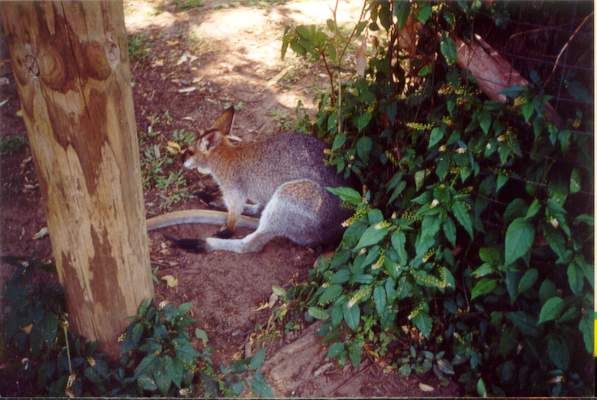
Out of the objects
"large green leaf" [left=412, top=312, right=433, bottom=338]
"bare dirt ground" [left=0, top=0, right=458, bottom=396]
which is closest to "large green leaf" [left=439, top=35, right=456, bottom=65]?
"large green leaf" [left=412, top=312, right=433, bottom=338]

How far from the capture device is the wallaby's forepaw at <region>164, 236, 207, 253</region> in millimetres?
4711

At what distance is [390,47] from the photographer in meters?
3.86

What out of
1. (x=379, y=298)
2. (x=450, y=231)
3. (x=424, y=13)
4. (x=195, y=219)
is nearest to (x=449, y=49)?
(x=424, y=13)

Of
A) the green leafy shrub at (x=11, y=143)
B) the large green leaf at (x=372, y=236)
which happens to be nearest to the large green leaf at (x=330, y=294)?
the large green leaf at (x=372, y=236)

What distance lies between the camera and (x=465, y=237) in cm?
363

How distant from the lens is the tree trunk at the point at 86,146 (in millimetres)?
2477

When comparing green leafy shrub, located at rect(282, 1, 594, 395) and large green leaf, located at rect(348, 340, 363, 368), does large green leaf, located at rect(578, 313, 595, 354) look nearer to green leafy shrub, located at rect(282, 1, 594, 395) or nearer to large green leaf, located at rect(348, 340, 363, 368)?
green leafy shrub, located at rect(282, 1, 594, 395)

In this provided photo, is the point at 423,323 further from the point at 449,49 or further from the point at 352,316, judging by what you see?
the point at 449,49

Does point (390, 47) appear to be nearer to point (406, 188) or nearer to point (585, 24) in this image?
point (406, 188)

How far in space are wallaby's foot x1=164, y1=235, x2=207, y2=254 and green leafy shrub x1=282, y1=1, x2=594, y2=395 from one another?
3.81ft

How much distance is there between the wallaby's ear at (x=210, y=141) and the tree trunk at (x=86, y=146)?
1872mm

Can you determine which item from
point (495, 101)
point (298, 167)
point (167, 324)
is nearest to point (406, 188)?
point (495, 101)

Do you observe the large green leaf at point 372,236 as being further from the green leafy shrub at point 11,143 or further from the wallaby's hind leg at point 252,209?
the green leafy shrub at point 11,143

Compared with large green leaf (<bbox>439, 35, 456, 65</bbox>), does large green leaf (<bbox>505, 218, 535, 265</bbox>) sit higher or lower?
lower
